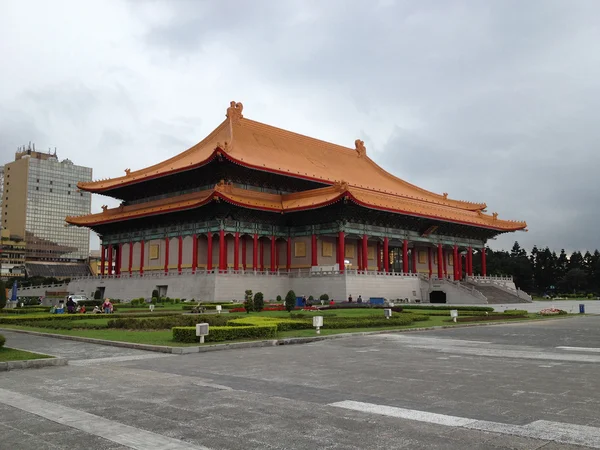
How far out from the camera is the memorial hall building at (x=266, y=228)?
47.0 meters

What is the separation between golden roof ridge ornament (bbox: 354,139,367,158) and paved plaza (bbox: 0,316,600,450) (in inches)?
2178

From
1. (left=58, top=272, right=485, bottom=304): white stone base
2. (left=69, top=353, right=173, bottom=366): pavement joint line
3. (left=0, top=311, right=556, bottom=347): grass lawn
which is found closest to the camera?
(left=69, top=353, right=173, bottom=366): pavement joint line

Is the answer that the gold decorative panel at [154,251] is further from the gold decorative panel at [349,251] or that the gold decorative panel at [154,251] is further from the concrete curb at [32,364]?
the concrete curb at [32,364]

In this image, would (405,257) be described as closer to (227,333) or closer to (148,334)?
(148,334)

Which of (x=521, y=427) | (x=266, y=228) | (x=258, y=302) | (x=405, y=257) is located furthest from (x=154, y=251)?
(x=521, y=427)

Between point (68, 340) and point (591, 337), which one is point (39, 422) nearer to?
point (68, 340)

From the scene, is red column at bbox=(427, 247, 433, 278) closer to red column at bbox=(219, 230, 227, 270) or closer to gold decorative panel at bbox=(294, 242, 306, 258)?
gold decorative panel at bbox=(294, 242, 306, 258)

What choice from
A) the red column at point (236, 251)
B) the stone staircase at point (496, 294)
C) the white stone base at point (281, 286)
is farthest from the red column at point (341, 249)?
the stone staircase at point (496, 294)

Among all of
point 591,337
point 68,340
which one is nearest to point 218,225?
point 68,340

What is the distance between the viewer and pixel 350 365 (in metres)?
12.6

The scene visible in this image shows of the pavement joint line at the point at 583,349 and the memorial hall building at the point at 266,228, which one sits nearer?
the pavement joint line at the point at 583,349

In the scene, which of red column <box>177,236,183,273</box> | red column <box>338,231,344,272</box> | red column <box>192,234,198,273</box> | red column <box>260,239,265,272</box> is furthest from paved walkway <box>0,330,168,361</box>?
red column <box>260,239,265,272</box>

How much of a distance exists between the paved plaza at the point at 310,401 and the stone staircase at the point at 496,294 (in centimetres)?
3846

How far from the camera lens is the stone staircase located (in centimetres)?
5184
